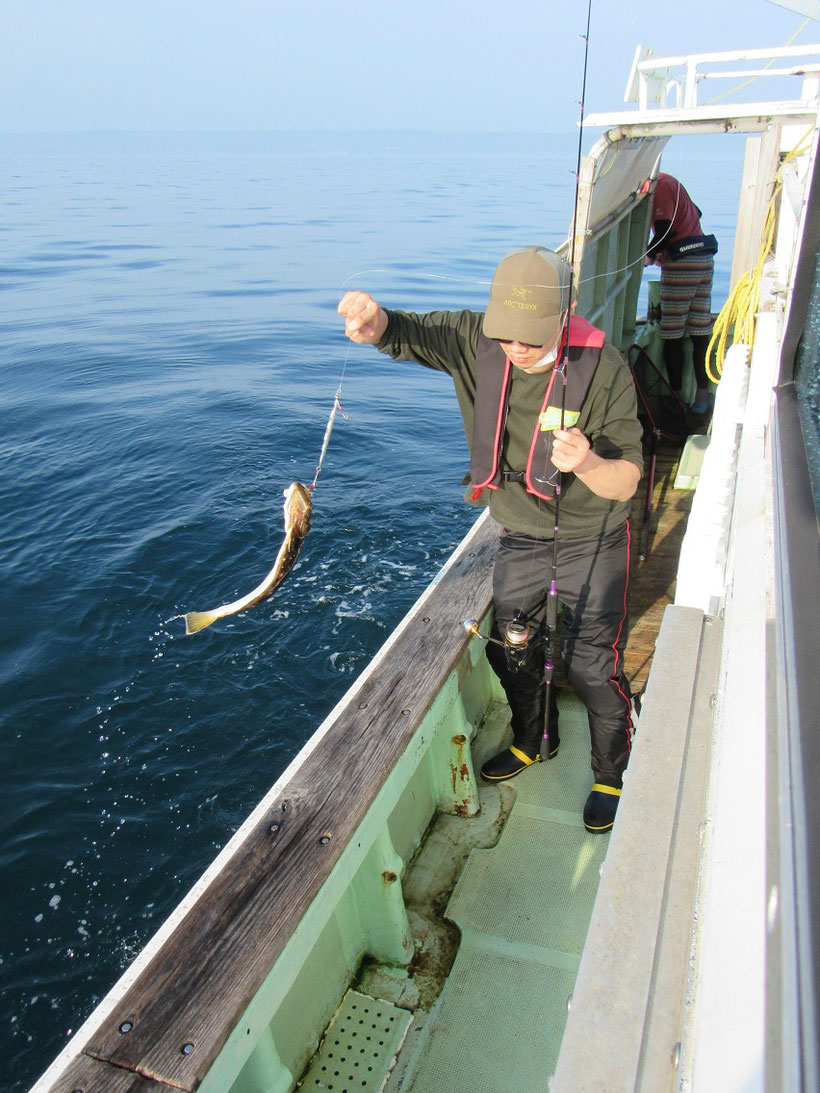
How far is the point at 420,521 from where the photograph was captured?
26.1 feet

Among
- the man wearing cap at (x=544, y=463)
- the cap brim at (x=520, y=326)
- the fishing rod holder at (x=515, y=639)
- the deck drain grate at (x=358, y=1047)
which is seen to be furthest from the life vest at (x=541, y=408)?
the deck drain grate at (x=358, y=1047)

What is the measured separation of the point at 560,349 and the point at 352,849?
1.94 metres

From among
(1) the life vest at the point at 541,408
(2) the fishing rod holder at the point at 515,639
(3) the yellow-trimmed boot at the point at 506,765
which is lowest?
(3) the yellow-trimmed boot at the point at 506,765

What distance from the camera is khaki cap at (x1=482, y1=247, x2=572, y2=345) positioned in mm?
2646

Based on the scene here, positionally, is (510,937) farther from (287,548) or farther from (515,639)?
(287,548)

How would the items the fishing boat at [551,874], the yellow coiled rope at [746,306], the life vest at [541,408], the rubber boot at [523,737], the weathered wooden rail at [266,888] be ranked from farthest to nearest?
the yellow coiled rope at [746,306] → the rubber boot at [523,737] → the life vest at [541,408] → the weathered wooden rail at [266,888] → the fishing boat at [551,874]

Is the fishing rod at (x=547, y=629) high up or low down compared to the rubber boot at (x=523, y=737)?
up

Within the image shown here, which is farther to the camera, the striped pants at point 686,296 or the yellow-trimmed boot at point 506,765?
the striped pants at point 686,296

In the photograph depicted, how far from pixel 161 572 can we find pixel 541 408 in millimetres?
4638

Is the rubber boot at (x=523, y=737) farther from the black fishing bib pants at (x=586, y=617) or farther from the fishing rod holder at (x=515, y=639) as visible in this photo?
the fishing rod holder at (x=515, y=639)

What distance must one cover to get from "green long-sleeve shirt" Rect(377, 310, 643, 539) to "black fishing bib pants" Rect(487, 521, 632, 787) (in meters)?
0.10

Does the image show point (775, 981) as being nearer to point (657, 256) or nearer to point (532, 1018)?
point (532, 1018)

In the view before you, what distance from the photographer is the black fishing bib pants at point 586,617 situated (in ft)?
10.6

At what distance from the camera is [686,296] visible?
7.94m
